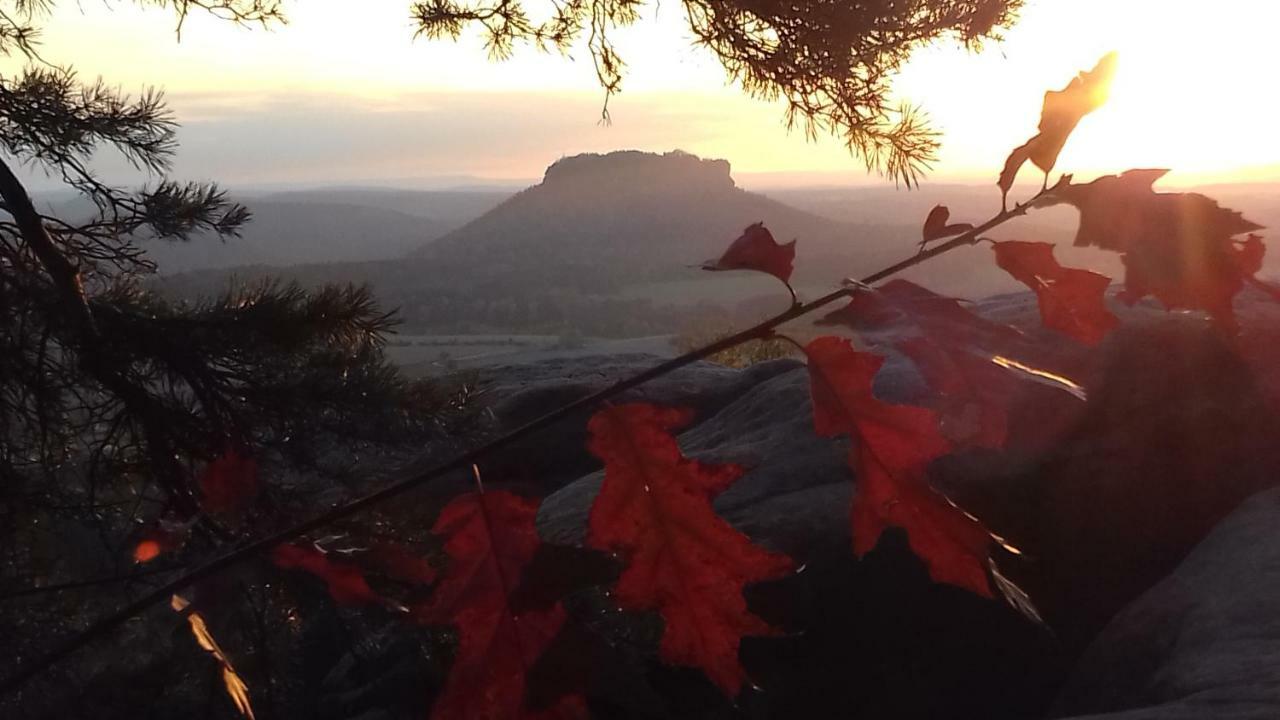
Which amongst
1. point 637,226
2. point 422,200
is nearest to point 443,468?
point 637,226

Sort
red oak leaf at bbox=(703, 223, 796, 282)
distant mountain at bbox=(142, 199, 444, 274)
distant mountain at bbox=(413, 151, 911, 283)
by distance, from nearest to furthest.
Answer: red oak leaf at bbox=(703, 223, 796, 282)
distant mountain at bbox=(413, 151, 911, 283)
distant mountain at bbox=(142, 199, 444, 274)

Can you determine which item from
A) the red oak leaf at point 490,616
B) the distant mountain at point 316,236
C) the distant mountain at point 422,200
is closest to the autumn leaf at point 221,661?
the red oak leaf at point 490,616

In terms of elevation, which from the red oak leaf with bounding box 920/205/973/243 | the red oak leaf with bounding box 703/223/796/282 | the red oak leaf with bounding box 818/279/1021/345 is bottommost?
the red oak leaf with bounding box 818/279/1021/345

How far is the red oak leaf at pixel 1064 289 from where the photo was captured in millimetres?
578

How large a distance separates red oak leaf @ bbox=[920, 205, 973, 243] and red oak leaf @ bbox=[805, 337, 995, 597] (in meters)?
0.10

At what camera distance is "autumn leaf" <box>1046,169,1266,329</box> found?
0.50 metres

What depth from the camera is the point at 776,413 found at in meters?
3.85

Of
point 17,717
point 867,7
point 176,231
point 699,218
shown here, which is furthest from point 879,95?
point 699,218

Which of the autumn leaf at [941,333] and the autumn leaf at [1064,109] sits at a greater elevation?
the autumn leaf at [1064,109]

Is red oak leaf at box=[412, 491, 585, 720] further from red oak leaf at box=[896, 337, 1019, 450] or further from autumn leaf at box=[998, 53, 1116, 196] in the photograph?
autumn leaf at box=[998, 53, 1116, 196]

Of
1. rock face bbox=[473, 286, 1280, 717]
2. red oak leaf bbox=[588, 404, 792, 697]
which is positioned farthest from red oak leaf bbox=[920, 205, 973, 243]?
rock face bbox=[473, 286, 1280, 717]

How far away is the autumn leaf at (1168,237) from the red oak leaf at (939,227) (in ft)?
0.19

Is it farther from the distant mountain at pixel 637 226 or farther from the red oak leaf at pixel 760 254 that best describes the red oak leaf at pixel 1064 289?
the distant mountain at pixel 637 226

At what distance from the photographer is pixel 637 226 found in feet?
203
